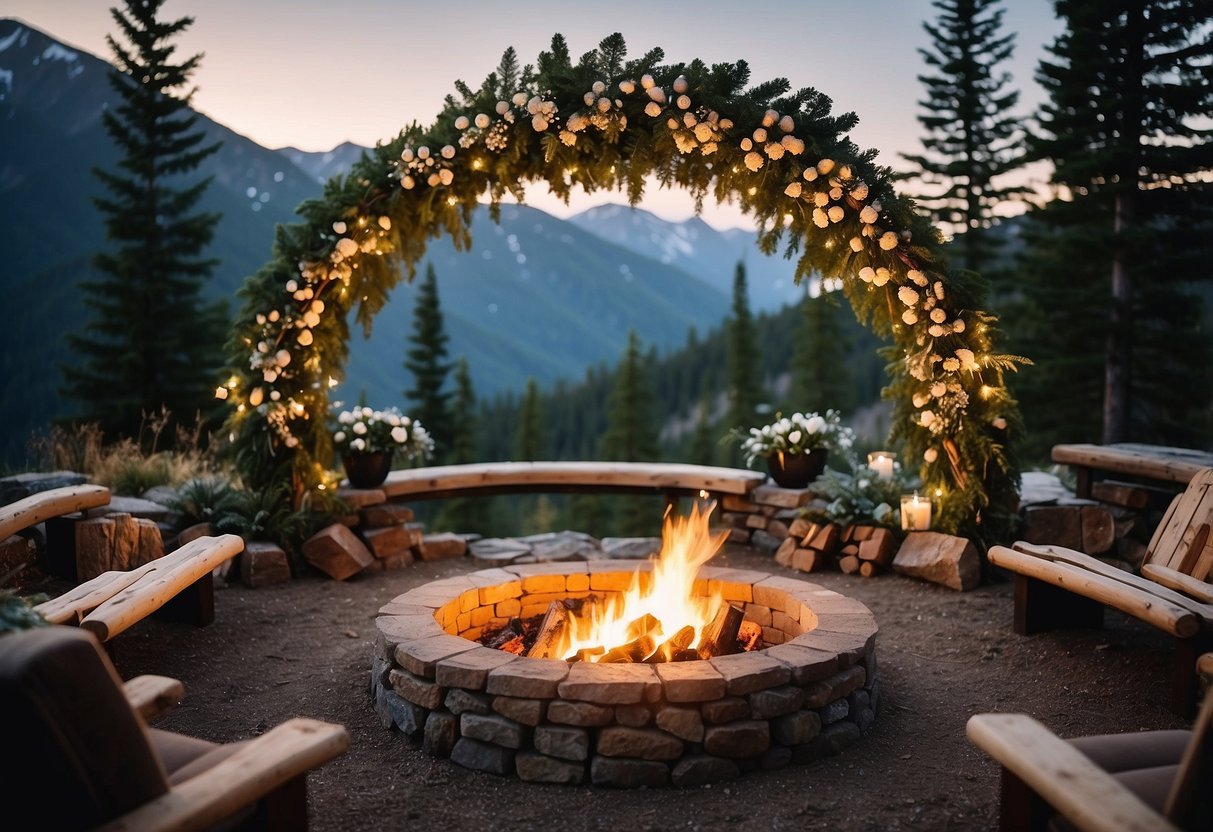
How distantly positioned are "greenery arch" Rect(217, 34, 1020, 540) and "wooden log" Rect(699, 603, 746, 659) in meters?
3.06

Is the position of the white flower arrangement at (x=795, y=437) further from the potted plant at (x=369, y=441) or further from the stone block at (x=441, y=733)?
the stone block at (x=441, y=733)

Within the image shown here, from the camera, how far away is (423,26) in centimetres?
962

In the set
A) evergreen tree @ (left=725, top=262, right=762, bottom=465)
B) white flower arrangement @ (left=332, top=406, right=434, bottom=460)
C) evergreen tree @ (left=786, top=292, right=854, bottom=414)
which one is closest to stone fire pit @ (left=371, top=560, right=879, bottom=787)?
white flower arrangement @ (left=332, top=406, right=434, bottom=460)

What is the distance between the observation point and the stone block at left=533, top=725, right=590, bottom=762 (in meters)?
3.37

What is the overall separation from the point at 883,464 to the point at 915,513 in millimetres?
701

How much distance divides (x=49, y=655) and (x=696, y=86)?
17.9 feet

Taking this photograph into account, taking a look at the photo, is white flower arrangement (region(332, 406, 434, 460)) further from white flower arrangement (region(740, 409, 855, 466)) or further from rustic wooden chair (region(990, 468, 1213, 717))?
rustic wooden chair (region(990, 468, 1213, 717))

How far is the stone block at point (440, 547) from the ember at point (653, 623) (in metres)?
2.98

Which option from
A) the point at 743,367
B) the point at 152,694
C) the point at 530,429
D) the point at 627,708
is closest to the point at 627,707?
the point at 627,708

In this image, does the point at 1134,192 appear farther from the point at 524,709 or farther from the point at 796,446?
the point at 524,709

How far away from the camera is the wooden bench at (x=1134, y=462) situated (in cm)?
635

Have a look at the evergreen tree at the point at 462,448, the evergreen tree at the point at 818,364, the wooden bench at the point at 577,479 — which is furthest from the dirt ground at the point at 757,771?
the evergreen tree at the point at 818,364

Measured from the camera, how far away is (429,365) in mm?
30125

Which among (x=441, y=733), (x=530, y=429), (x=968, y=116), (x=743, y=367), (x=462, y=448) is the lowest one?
(x=462, y=448)
